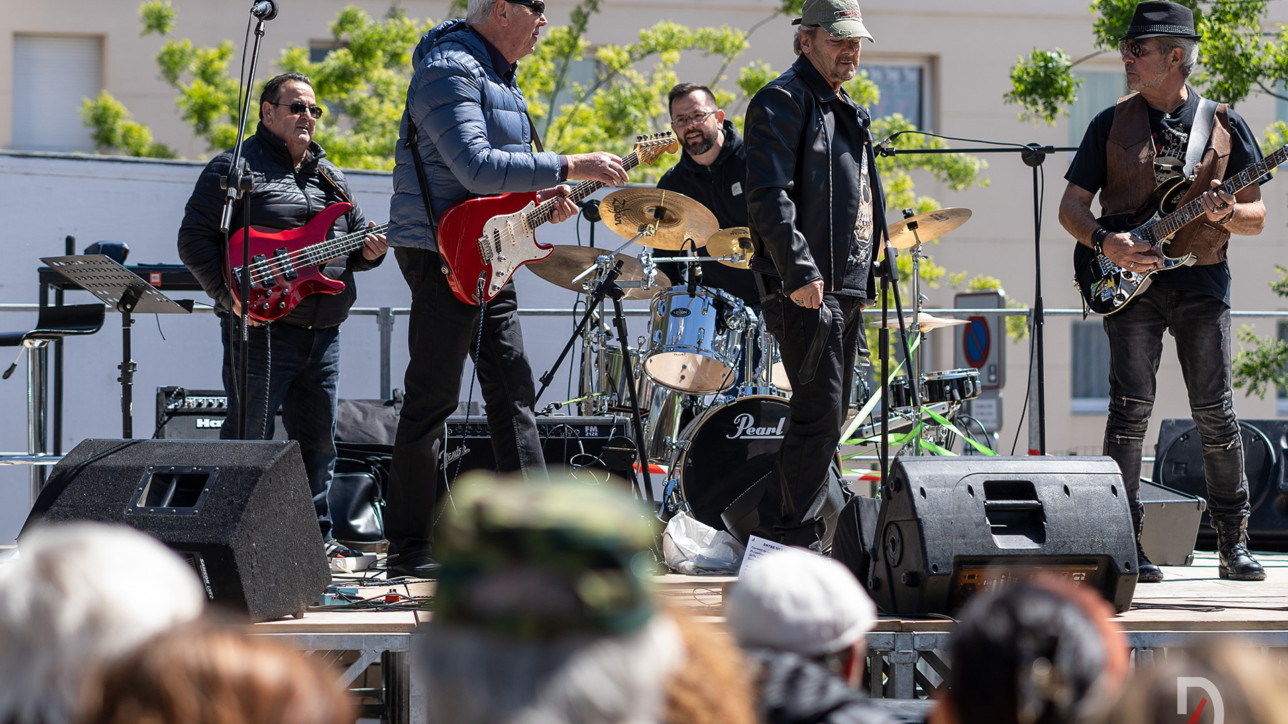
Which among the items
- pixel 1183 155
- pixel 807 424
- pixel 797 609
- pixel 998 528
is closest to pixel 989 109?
pixel 1183 155

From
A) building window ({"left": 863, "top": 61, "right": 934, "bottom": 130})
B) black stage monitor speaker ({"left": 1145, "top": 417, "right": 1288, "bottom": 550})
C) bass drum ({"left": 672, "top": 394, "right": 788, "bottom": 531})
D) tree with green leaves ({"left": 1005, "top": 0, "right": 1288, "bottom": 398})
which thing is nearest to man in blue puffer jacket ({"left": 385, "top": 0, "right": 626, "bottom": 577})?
bass drum ({"left": 672, "top": 394, "right": 788, "bottom": 531})

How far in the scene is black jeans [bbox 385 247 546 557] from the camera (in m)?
4.72

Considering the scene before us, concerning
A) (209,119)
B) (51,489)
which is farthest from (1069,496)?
(209,119)

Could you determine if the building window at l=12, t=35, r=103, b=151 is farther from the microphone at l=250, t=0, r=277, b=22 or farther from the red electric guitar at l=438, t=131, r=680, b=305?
the red electric guitar at l=438, t=131, r=680, b=305

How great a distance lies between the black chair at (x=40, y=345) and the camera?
5.84m

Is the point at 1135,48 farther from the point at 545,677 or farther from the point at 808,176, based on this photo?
the point at 545,677

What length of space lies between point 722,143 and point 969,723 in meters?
5.53

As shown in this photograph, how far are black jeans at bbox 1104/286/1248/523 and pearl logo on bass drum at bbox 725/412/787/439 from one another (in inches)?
60.8

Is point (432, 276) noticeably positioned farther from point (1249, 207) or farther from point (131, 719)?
point (131, 719)

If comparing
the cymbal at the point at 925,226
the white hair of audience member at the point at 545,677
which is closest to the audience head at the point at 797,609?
the white hair of audience member at the point at 545,677

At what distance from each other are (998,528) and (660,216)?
3004 millimetres

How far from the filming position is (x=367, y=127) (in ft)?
44.2

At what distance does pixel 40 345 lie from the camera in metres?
6.14

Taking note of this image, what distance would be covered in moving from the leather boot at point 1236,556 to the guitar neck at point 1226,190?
3.90 ft
